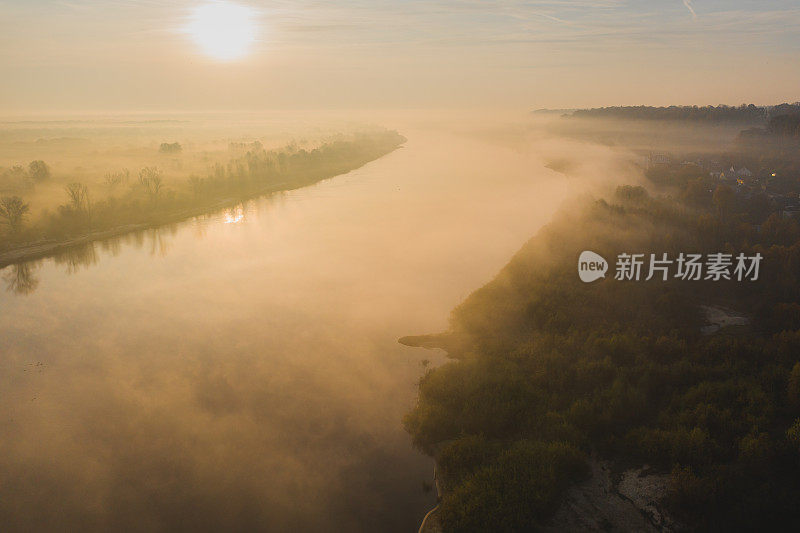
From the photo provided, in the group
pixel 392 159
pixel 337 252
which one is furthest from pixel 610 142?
pixel 337 252

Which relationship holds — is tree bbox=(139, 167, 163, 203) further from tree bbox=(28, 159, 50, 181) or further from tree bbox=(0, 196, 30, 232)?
tree bbox=(28, 159, 50, 181)

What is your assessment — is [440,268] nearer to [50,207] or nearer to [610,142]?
[50,207]

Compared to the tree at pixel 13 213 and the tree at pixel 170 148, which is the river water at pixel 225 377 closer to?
the tree at pixel 13 213

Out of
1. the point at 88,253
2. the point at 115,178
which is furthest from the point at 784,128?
the point at 88,253

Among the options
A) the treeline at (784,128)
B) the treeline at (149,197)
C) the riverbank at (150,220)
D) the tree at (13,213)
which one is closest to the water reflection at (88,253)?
the riverbank at (150,220)

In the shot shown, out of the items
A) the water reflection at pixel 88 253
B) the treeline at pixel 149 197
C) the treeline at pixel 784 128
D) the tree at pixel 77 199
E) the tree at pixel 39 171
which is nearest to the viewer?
the water reflection at pixel 88 253

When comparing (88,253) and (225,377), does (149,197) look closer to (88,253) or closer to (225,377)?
(88,253)
